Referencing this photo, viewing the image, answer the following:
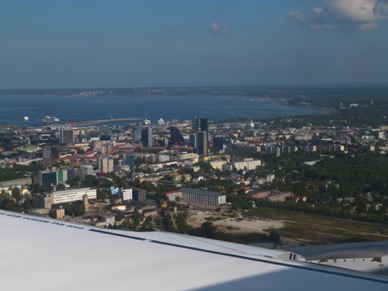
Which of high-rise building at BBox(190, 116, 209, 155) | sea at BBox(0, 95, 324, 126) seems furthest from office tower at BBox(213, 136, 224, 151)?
sea at BBox(0, 95, 324, 126)

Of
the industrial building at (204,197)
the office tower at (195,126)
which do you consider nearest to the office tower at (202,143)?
the office tower at (195,126)

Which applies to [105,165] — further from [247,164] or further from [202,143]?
[202,143]

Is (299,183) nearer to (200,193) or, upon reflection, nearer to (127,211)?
(200,193)

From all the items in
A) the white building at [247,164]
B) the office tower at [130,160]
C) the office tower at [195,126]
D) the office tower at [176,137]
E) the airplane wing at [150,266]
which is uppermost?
the airplane wing at [150,266]

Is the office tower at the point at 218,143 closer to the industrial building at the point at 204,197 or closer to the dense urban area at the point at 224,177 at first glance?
the dense urban area at the point at 224,177

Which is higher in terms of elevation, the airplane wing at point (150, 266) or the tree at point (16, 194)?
the airplane wing at point (150, 266)

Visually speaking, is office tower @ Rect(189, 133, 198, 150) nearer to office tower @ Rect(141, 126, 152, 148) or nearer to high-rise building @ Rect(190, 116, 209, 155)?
high-rise building @ Rect(190, 116, 209, 155)

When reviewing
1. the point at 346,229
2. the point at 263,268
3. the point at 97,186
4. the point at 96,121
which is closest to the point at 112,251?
the point at 263,268
